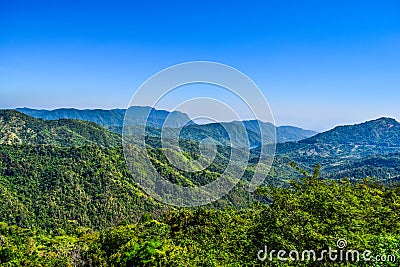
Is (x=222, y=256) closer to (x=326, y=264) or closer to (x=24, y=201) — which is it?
(x=326, y=264)

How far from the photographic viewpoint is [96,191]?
11081cm

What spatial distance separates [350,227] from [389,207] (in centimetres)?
360

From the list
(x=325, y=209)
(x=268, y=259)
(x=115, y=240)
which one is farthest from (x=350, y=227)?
(x=115, y=240)

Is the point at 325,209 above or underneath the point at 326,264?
above

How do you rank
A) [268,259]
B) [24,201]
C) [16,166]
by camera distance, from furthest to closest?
1. [16,166]
2. [24,201]
3. [268,259]

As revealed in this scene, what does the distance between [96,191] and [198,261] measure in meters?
104

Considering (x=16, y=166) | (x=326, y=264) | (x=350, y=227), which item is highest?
(x=350, y=227)

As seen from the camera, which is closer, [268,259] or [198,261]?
[268,259]

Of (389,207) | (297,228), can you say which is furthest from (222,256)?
→ (389,207)

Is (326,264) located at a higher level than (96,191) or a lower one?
higher

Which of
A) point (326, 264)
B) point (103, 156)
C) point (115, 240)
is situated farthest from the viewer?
point (103, 156)

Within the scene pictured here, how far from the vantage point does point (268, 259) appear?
11.3m

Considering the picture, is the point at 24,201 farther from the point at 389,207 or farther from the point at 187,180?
the point at 389,207

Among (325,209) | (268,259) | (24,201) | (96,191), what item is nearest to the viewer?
(268,259)
